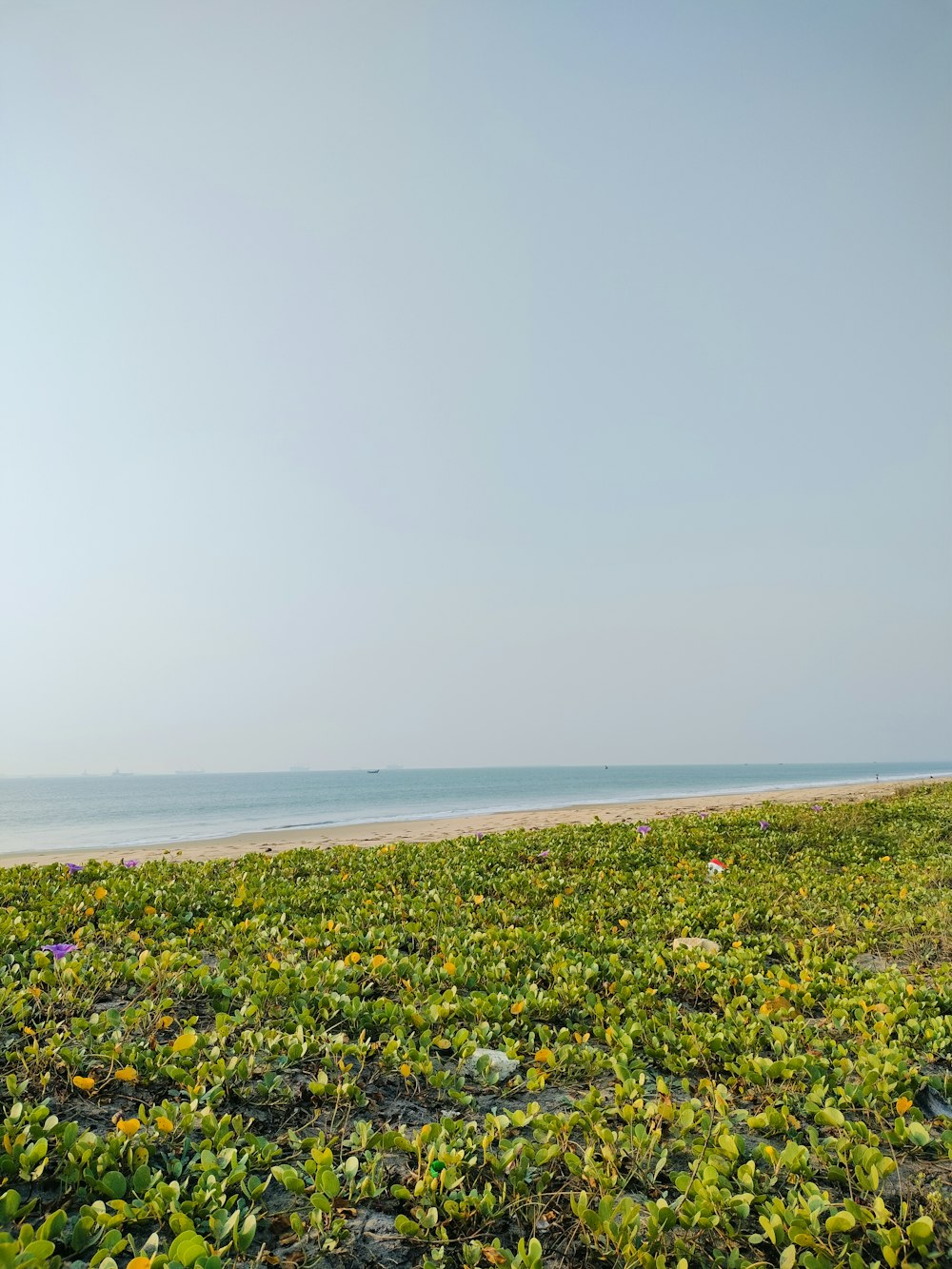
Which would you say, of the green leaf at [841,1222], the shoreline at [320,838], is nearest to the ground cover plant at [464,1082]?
the green leaf at [841,1222]

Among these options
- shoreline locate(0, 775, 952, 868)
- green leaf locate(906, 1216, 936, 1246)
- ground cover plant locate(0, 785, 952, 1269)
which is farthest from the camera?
shoreline locate(0, 775, 952, 868)

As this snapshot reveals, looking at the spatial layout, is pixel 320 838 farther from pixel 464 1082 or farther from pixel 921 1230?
pixel 921 1230

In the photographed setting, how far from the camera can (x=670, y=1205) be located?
2.74 metres

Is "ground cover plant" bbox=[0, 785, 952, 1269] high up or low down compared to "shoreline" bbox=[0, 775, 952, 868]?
up

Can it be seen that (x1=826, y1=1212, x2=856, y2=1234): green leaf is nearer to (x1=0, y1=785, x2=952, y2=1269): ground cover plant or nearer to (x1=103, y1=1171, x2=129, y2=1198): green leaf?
(x1=0, y1=785, x2=952, y2=1269): ground cover plant

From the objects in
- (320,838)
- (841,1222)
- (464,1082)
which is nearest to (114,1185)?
(464,1082)

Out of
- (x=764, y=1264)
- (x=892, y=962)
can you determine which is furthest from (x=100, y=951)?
(x=892, y=962)

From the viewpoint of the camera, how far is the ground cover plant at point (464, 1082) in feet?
8.45

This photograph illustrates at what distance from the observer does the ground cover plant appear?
2.58 m

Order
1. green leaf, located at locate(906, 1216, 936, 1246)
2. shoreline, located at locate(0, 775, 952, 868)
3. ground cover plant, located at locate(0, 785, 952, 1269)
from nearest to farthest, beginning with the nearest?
green leaf, located at locate(906, 1216, 936, 1246) → ground cover plant, located at locate(0, 785, 952, 1269) → shoreline, located at locate(0, 775, 952, 868)

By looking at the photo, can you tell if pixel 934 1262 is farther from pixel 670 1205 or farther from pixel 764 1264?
pixel 670 1205

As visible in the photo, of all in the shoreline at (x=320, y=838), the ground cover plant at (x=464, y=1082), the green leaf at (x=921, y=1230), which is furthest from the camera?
the shoreline at (x=320, y=838)

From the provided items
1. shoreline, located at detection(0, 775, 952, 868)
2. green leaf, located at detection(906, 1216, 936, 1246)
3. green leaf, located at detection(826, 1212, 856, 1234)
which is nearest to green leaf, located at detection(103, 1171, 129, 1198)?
green leaf, located at detection(826, 1212, 856, 1234)

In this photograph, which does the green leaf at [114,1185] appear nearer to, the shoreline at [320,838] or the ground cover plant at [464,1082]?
the ground cover plant at [464,1082]
